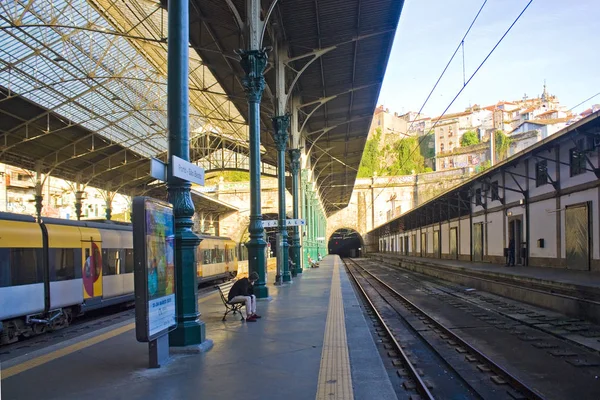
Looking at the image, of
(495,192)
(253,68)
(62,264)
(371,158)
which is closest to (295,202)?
(495,192)

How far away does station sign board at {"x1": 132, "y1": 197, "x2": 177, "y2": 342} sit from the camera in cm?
542

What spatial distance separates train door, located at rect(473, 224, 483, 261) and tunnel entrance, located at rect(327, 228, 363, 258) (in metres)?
59.1

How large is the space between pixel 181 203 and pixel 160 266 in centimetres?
106

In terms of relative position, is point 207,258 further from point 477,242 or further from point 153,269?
point 153,269

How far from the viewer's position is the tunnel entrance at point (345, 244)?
8934 cm

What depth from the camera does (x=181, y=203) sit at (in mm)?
6652

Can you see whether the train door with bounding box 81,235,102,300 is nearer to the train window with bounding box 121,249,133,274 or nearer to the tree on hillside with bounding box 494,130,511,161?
the train window with bounding box 121,249,133,274

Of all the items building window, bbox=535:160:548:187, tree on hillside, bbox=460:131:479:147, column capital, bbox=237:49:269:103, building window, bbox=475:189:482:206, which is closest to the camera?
column capital, bbox=237:49:269:103

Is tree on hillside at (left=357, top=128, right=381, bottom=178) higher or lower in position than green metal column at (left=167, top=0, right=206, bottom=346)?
higher

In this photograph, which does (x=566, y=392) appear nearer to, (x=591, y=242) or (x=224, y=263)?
(x=591, y=242)

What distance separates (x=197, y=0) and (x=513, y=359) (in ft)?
40.6

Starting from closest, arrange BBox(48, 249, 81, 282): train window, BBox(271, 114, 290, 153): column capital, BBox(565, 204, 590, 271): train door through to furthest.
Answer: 1. BBox(48, 249, 81, 282): train window
2. BBox(565, 204, 590, 271): train door
3. BBox(271, 114, 290, 153): column capital

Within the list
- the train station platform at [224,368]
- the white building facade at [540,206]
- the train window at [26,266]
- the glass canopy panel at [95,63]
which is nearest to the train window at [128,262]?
the train window at [26,266]

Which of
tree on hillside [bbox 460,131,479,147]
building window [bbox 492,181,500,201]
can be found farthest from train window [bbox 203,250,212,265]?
tree on hillside [bbox 460,131,479,147]
